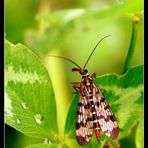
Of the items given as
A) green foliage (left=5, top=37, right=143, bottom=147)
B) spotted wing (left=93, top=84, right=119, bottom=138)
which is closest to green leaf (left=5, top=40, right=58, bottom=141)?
green foliage (left=5, top=37, right=143, bottom=147)

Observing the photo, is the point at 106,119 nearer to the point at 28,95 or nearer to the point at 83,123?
the point at 83,123

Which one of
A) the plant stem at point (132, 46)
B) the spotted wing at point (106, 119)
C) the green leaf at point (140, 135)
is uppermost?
the plant stem at point (132, 46)

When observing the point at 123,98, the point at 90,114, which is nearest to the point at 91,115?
the point at 90,114

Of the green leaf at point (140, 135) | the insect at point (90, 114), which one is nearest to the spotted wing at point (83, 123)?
the insect at point (90, 114)

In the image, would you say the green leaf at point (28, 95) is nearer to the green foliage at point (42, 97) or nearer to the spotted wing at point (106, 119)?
the green foliage at point (42, 97)

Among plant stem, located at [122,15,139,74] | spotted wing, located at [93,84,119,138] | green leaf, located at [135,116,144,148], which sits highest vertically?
plant stem, located at [122,15,139,74]

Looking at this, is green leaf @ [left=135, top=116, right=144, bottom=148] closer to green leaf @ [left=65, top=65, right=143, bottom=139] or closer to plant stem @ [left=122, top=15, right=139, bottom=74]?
green leaf @ [left=65, top=65, right=143, bottom=139]
